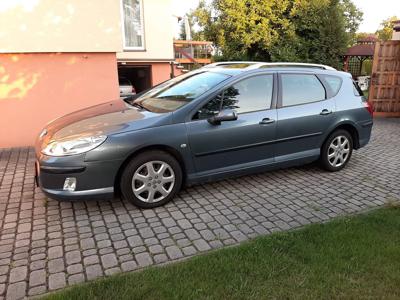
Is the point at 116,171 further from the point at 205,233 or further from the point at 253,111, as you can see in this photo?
the point at 253,111

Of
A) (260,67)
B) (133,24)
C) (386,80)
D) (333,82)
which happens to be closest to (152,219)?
(260,67)

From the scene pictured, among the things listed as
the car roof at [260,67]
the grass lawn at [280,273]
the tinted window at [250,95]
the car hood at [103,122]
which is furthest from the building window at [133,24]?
the grass lawn at [280,273]

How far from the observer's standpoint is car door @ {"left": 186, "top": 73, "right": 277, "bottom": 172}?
423 centimetres

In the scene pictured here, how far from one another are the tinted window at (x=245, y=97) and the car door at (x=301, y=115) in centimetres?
22

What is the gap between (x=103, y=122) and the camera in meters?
4.07

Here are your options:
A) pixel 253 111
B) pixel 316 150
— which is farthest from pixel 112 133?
pixel 316 150

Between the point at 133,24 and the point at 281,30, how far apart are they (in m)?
8.99

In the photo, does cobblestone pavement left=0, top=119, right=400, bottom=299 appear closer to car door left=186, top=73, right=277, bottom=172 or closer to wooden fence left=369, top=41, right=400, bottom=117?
car door left=186, top=73, right=277, bottom=172

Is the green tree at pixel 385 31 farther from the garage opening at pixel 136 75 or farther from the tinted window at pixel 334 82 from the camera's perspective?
the tinted window at pixel 334 82

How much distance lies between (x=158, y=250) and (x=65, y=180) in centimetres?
126

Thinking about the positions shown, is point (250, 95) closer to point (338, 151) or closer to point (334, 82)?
point (334, 82)

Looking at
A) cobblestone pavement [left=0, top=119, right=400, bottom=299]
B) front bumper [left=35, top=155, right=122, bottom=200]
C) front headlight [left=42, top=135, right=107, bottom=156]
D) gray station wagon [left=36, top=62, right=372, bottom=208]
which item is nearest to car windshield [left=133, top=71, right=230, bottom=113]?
gray station wagon [left=36, top=62, right=372, bottom=208]

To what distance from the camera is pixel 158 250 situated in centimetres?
328

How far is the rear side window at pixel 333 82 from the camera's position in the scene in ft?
17.3
